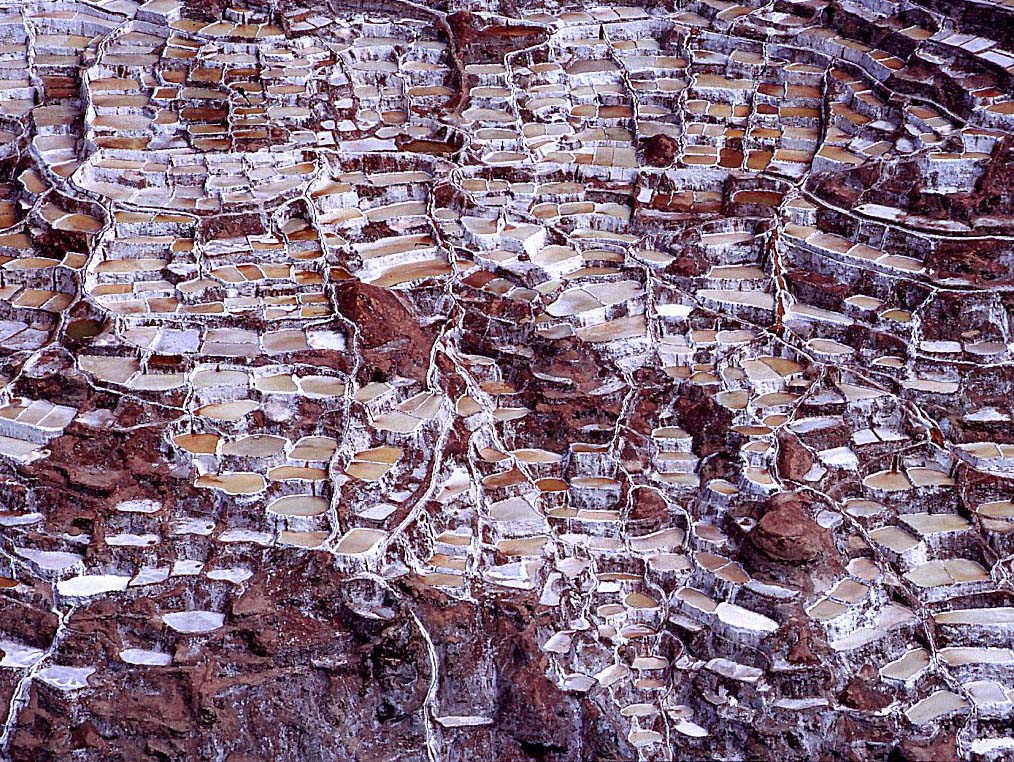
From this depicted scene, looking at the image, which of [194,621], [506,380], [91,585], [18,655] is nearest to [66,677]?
[18,655]

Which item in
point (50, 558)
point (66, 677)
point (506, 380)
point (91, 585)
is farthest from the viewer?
point (506, 380)

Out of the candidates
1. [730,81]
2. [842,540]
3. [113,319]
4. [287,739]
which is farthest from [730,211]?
[287,739]

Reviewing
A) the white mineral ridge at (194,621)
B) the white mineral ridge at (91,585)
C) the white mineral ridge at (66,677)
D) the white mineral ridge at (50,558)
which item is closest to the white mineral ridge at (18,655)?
the white mineral ridge at (66,677)

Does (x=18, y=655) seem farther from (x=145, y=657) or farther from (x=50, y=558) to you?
(x=145, y=657)

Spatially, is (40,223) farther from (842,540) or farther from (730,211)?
(842,540)

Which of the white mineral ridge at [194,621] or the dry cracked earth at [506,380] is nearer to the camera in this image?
the dry cracked earth at [506,380]

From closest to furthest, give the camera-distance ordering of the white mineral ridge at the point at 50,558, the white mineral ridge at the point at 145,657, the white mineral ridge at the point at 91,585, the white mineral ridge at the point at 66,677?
the white mineral ridge at the point at 66,677 → the white mineral ridge at the point at 145,657 → the white mineral ridge at the point at 91,585 → the white mineral ridge at the point at 50,558

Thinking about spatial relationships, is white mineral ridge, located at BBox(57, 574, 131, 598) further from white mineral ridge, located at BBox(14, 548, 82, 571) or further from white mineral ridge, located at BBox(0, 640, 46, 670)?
white mineral ridge, located at BBox(0, 640, 46, 670)

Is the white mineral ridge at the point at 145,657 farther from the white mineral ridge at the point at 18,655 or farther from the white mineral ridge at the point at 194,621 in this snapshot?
the white mineral ridge at the point at 18,655

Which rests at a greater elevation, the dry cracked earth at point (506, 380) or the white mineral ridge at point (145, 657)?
the dry cracked earth at point (506, 380)
